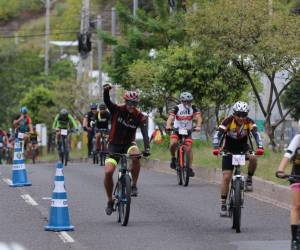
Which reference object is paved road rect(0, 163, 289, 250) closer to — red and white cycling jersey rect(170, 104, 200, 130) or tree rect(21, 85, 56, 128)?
red and white cycling jersey rect(170, 104, 200, 130)

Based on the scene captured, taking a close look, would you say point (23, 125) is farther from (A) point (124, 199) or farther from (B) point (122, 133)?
(A) point (124, 199)

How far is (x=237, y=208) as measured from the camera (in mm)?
15219

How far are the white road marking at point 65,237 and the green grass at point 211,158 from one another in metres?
6.39

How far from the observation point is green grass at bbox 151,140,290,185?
2202 cm

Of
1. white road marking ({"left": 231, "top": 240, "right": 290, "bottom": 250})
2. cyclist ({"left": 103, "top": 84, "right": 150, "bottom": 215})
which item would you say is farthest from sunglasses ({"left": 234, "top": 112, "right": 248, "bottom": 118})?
white road marking ({"left": 231, "top": 240, "right": 290, "bottom": 250})

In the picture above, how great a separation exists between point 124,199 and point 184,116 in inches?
290

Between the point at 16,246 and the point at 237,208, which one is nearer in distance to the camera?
the point at 16,246

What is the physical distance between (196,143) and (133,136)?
50.6 feet

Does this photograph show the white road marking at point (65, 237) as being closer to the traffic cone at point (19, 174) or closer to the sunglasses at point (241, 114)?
the sunglasses at point (241, 114)

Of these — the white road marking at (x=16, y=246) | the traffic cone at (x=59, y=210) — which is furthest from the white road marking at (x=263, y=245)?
the white road marking at (x=16, y=246)

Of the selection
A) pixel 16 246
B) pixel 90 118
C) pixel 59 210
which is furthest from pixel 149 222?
pixel 90 118

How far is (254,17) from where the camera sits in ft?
86.9

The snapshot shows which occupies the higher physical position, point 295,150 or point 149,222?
point 295,150

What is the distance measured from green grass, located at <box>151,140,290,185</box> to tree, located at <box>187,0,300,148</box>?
94.4 inches
